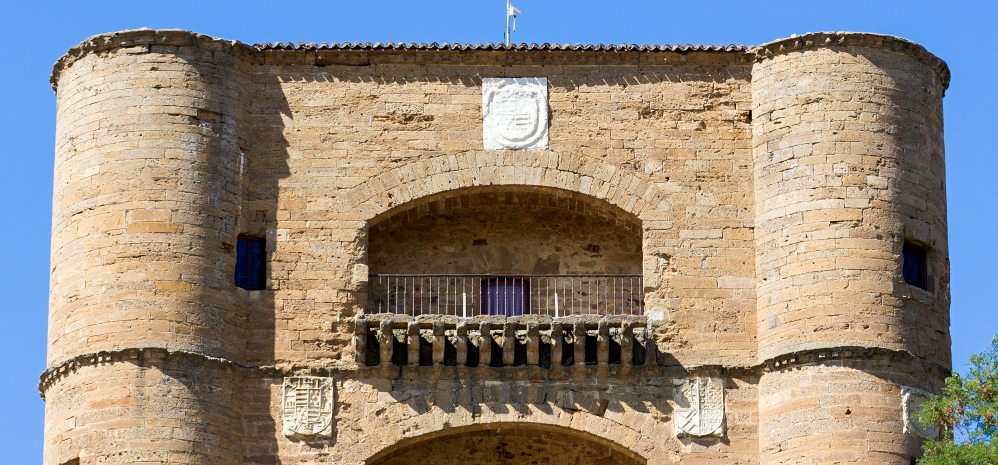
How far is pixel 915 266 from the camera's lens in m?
31.5

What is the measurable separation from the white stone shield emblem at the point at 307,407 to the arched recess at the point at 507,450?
932 millimetres

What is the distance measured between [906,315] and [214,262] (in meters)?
7.36

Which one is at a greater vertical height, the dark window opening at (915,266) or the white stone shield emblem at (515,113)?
the white stone shield emblem at (515,113)

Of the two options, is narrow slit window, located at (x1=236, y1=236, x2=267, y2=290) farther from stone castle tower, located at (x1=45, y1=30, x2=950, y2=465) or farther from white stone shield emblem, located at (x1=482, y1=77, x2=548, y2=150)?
white stone shield emblem, located at (x1=482, y1=77, x2=548, y2=150)

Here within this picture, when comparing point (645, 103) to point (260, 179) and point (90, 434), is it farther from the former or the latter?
point (90, 434)

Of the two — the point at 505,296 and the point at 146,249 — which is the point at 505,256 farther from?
the point at 146,249

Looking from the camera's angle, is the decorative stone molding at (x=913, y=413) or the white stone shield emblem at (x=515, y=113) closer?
the decorative stone molding at (x=913, y=413)

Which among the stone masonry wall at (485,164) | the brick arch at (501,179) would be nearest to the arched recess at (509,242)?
the brick arch at (501,179)

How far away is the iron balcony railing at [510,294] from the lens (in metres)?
32.2

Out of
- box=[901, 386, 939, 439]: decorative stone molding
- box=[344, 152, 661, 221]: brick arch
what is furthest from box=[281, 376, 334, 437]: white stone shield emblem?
box=[901, 386, 939, 439]: decorative stone molding

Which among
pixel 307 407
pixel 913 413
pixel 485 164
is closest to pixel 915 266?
pixel 913 413

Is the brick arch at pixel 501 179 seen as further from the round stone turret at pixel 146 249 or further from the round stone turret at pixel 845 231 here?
the round stone turret at pixel 146 249

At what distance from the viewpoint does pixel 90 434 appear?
30.4 meters

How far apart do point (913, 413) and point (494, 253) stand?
5.14 m
